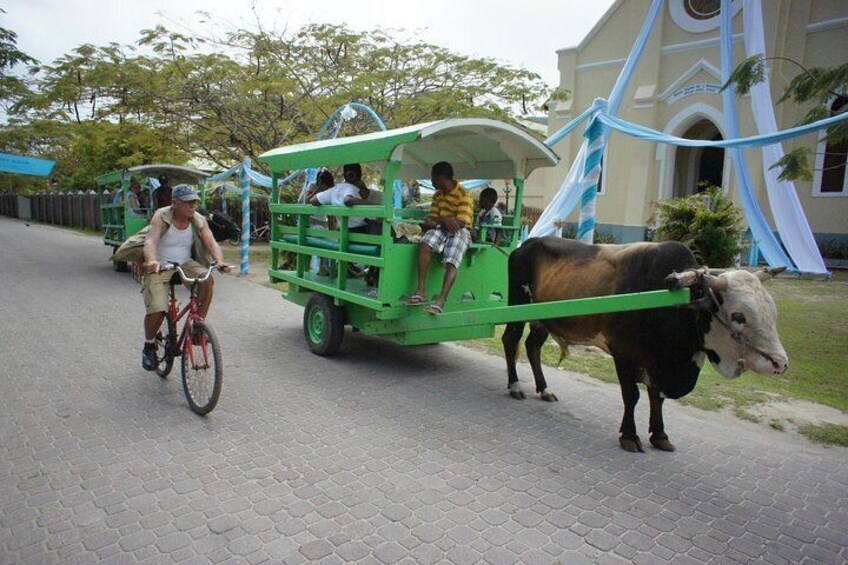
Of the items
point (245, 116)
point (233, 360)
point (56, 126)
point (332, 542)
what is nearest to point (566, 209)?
point (233, 360)

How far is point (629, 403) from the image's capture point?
4.23m

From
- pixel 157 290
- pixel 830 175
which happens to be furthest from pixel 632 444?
pixel 830 175

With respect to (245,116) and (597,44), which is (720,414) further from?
(597,44)

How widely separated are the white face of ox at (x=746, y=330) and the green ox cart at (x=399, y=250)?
124 cm

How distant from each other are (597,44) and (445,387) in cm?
1832

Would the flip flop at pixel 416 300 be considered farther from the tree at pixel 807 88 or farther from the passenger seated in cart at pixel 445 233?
the tree at pixel 807 88

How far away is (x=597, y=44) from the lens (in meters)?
20.1

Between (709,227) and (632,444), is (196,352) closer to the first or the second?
(632,444)

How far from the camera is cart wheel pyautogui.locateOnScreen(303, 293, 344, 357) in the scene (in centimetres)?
634

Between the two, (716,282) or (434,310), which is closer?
(716,282)

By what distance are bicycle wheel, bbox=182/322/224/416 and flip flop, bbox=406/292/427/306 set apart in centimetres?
185

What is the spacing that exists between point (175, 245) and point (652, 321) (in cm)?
404

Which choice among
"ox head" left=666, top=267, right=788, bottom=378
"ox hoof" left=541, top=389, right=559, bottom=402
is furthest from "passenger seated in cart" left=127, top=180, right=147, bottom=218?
"ox head" left=666, top=267, right=788, bottom=378

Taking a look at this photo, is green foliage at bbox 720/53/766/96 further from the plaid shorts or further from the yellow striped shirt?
the plaid shorts
